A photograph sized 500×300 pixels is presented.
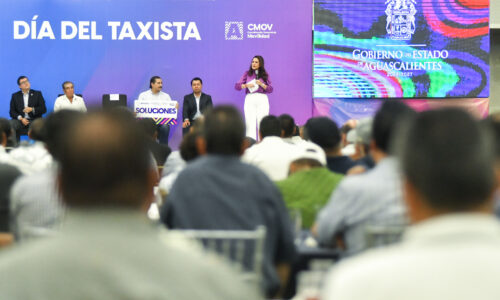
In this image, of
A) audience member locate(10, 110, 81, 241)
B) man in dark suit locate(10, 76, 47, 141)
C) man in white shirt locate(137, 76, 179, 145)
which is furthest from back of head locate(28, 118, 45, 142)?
man in dark suit locate(10, 76, 47, 141)

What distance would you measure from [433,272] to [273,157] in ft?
12.7

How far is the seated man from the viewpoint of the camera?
1.10m

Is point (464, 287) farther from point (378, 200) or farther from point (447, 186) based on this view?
point (378, 200)

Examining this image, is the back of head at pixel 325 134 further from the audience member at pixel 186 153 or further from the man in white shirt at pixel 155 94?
the man in white shirt at pixel 155 94

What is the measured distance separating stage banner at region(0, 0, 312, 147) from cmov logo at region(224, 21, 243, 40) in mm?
17

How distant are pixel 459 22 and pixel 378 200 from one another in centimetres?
1062

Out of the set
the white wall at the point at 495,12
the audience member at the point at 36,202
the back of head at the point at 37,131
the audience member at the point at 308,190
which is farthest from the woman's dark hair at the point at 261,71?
the audience member at the point at 36,202

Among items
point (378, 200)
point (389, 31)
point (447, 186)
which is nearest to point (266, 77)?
point (389, 31)

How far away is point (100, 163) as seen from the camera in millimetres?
1172

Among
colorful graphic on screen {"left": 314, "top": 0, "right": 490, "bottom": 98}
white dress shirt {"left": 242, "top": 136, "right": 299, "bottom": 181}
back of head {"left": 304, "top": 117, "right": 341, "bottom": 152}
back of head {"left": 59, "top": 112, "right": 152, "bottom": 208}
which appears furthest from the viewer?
colorful graphic on screen {"left": 314, "top": 0, "right": 490, "bottom": 98}

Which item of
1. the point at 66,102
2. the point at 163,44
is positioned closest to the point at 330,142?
the point at 66,102

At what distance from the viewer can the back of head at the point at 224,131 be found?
2611 mm

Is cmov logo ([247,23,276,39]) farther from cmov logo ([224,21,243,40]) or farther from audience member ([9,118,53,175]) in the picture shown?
audience member ([9,118,53,175])

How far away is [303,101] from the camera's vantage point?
12789 millimetres
